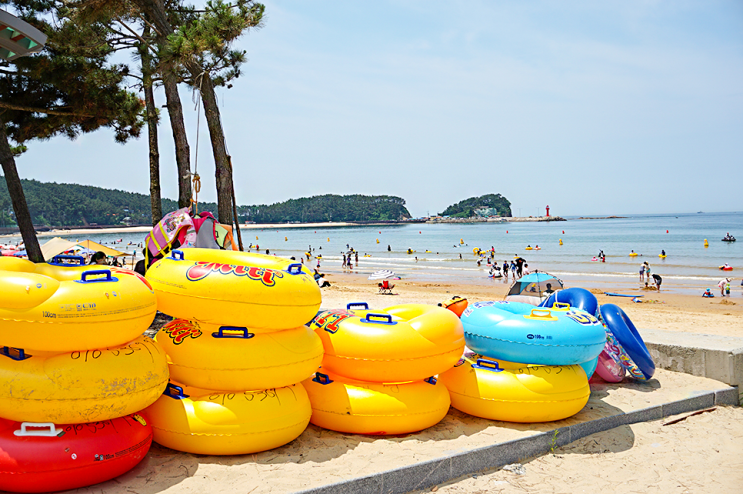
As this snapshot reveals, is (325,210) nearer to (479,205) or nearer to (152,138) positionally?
(479,205)

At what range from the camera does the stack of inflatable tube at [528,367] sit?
4.21m

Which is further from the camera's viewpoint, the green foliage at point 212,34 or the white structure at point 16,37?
the green foliage at point 212,34

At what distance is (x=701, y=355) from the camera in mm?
5648

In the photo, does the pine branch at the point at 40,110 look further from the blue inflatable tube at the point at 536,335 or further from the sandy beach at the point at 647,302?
the blue inflatable tube at the point at 536,335

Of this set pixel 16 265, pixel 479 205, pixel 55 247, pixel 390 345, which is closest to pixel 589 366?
pixel 390 345

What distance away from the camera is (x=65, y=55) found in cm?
863

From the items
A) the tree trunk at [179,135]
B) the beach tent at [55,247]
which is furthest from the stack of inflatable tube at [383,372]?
the beach tent at [55,247]

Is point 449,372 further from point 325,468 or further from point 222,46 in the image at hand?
point 222,46

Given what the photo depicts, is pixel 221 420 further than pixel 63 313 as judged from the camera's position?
Yes

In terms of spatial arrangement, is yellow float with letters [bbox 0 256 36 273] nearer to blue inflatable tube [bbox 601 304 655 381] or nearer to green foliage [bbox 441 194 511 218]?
blue inflatable tube [bbox 601 304 655 381]

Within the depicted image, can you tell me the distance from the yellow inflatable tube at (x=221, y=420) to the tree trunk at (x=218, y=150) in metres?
3.51

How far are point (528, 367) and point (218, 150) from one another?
4.96 meters

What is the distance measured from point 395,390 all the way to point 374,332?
1.62 feet

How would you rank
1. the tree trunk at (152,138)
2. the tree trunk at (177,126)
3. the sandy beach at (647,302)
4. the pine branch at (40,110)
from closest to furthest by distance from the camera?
the tree trunk at (177,126)
the tree trunk at (152,138)
the pine branch at (40,110)
the sandy beach at (647,302)
